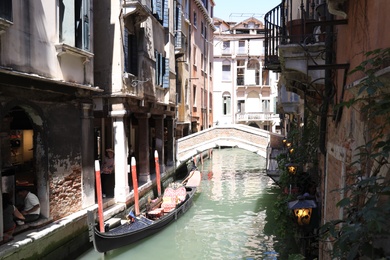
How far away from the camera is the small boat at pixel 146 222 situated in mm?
6668

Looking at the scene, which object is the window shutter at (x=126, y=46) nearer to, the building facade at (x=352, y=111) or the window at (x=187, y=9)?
the building facade at (x=352, y=111)

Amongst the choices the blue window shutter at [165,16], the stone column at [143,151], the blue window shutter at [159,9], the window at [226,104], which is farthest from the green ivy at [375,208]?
the window at [226,104]

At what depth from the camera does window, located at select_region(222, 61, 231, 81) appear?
31.4 metres

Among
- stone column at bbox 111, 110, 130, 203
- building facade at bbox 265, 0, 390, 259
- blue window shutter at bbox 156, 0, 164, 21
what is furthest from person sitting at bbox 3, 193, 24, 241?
blue window shutter at bbox 156, 0, 164, 21

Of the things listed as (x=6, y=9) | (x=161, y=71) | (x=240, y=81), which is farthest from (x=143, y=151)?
(x=240, y=81)

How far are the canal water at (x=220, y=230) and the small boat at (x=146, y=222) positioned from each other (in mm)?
219

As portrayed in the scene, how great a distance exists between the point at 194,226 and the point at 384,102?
814 cm

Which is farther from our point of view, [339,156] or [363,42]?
[339,156]

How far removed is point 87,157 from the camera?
24.8ft

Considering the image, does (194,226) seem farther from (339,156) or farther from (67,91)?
(339,156)

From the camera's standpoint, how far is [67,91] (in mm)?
6863

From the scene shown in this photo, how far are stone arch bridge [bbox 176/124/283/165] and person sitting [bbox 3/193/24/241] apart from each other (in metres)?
9.64

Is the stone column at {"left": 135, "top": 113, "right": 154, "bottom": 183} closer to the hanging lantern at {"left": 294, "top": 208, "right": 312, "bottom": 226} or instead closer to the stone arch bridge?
the stone arch bridge

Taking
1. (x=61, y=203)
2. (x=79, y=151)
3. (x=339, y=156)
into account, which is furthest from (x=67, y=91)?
(x=339, y=156)
